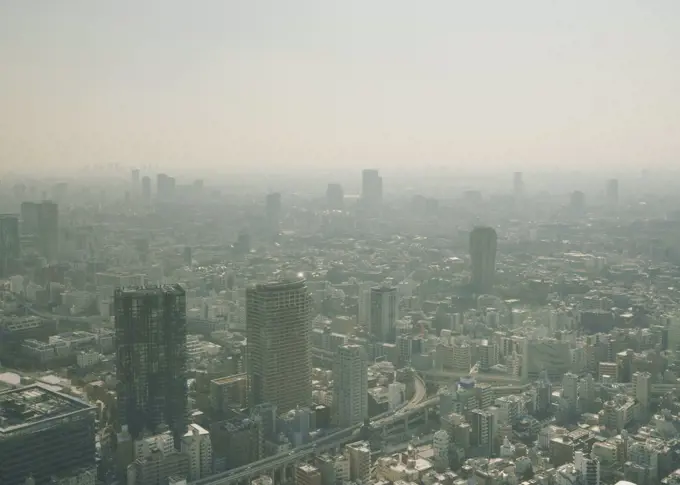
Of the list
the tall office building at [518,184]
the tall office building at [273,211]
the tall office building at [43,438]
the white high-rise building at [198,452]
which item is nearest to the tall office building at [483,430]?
the white high-rise building at [198,452]

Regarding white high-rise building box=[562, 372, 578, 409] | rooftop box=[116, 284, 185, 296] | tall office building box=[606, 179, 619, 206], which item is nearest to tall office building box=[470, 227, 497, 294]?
tall office building box=[606, 179, 619, 206]

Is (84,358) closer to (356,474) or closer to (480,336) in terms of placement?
(356,474)

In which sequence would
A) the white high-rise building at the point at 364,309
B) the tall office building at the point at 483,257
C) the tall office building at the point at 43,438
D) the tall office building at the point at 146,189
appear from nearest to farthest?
1. the tall office building at the point at 43,438
2. the tall office building at the point at 146,189
3. the white high-rise building at the point at 364,309
4. the tall office building at the point at 483,257

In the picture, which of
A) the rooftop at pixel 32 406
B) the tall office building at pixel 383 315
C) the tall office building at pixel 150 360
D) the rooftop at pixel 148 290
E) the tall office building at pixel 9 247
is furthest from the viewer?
the tall office building at pixel 383 315

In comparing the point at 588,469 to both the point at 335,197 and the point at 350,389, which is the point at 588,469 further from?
the point at 335,197

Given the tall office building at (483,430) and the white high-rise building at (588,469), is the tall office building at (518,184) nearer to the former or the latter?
the tall office building at (483,430)

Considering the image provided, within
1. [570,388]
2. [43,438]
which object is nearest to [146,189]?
[43,438]

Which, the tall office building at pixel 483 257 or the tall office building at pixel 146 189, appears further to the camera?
the tall office building at pixel 483 257

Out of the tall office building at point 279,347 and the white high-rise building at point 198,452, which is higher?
the tall office building at point 279,347
